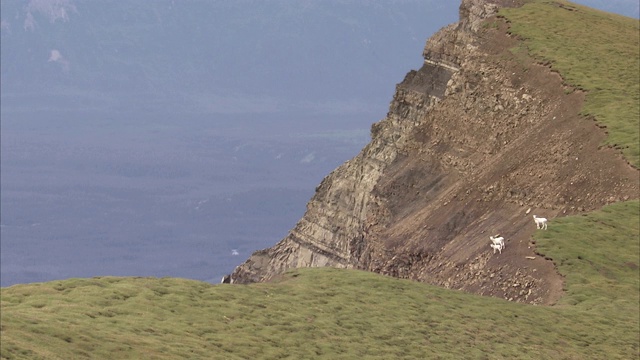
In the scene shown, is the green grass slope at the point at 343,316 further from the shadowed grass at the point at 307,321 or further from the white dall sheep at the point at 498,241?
the white dall sheep at the point at 498,241

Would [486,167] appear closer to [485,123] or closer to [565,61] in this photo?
[485,123]

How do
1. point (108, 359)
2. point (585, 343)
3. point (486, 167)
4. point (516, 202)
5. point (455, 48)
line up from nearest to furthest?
point (108, 359) < point (585, 343) < point (516, 202) < point (486, 167) < point (455, 48)

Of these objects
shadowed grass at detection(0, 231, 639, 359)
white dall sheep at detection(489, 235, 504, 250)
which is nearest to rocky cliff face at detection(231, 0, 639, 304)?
white dall sheep at detection(489, 235, 504, 250)

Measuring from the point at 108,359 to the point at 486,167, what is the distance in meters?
47.7

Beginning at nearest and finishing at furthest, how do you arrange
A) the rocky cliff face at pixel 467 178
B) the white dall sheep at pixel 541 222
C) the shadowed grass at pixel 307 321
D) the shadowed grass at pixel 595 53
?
the shadowed grass at pixel 307 321 < the white dall sheep at pixel 541 222 < the rocky cliff face at pixel 467 178 < the shadowed grass at pixel 595 53

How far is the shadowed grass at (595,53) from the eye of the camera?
85000 mm

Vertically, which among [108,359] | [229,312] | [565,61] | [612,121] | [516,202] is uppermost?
[565,61]

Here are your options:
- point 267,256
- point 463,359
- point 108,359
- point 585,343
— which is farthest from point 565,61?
point 108,359

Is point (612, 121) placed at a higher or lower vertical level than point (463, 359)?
higher

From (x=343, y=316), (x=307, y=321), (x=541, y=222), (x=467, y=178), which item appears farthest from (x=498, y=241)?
(x=307, y=321)

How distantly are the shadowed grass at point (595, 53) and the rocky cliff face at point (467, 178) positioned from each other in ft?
3.36

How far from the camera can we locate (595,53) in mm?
95938

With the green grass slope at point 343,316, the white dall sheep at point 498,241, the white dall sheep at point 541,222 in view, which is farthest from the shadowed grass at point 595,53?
the green grass slope at point 343,316

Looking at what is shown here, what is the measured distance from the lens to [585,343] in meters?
58.0
